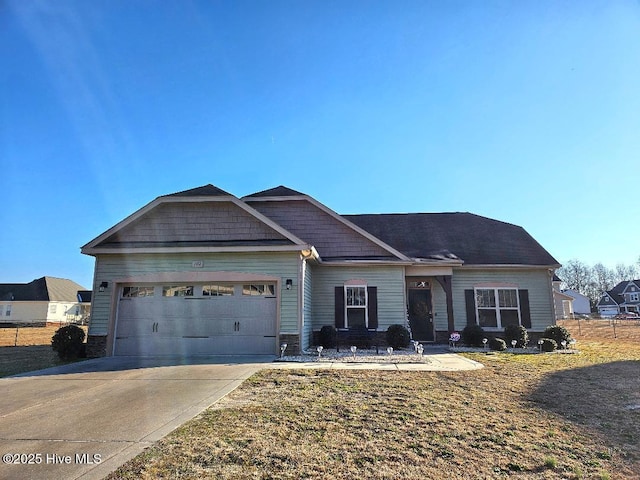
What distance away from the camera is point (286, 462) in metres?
3.61

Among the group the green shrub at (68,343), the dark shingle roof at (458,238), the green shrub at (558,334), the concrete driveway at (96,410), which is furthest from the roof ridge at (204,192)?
the green shrub at (558,334)

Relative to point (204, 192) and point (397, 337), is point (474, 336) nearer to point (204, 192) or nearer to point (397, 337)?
point (397, 337)

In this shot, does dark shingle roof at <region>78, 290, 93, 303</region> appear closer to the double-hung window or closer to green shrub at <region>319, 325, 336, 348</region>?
green shrub at <region>319, 325, 336, 348</region>

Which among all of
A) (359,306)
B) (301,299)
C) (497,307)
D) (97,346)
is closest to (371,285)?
(359,306)

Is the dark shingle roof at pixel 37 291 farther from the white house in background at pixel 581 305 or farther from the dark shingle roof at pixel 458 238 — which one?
the white house in background at pixel 581 305

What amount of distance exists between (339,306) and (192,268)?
214 inches

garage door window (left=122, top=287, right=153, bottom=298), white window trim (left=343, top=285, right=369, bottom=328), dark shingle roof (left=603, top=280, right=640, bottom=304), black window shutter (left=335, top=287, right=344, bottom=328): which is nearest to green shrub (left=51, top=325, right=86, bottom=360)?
garage door window (left=122, top=287, right=153, bottom=298)

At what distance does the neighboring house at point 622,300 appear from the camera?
62.5 metres

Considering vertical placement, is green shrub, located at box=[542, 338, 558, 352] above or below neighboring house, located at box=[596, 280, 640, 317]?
below

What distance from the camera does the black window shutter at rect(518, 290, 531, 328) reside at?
587 inches

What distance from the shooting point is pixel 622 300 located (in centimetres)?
6481

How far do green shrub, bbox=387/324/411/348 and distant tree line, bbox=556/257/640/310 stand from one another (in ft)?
249

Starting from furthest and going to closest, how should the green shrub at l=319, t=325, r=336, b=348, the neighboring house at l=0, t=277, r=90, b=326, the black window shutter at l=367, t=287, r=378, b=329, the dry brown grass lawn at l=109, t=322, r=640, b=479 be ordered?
1. the neighboring house at l=0, t=277, r=90, b=326
2. the black window shutter at l=367, t=287, r=378, b=329
3. the green shrub at l=319, t=325, r=336, b=348
4. the dry brown grass lawn at l=109, t=322, r=640, b=479

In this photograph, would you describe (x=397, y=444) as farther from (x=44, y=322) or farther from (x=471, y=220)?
(x=44, y=322)
